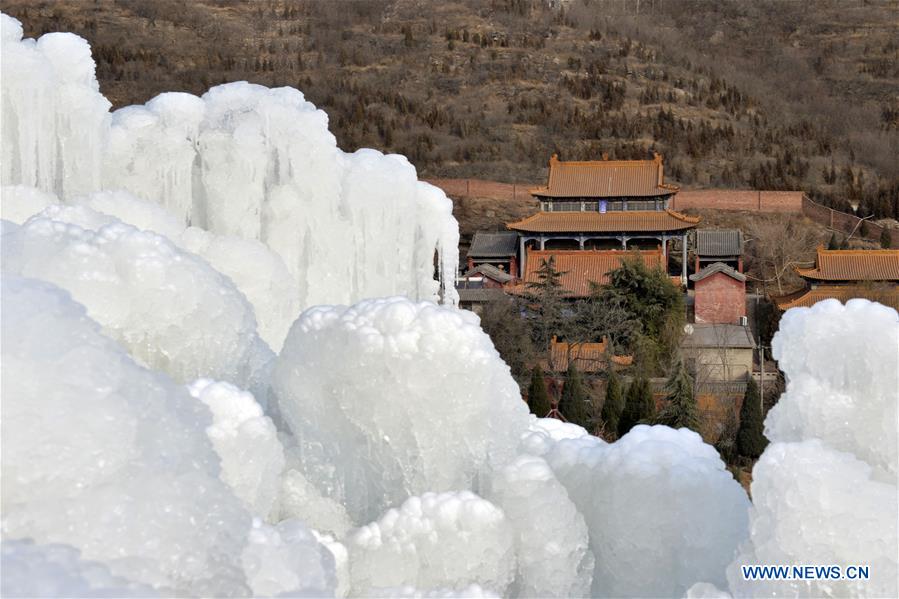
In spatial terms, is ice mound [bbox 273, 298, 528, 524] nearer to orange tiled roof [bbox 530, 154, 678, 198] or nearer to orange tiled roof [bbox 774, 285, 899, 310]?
orange tiled roof [bbox 774, 285, 899, 310]

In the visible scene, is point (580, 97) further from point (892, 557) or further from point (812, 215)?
point (892, 557)

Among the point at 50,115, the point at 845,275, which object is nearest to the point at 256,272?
the point at 50,115

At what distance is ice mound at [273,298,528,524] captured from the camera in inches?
229

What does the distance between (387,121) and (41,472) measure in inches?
1478

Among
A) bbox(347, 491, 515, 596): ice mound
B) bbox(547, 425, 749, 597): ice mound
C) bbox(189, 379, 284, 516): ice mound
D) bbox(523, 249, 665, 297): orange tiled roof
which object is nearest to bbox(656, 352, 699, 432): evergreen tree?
bbox(523, 249, 665, 297): orange tiled roof

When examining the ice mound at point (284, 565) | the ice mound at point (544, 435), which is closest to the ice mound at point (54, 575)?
the ice mound at point (284, 565)

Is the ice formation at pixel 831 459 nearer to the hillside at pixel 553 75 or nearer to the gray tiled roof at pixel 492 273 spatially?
the gray tiled roof at pixel 492 273

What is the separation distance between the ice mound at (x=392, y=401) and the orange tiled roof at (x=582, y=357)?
12373 mm

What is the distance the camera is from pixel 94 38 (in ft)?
156

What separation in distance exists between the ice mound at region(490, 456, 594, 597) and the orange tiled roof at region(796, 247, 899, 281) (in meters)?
18.3

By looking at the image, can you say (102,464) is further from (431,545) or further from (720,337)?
Result: (720,337)

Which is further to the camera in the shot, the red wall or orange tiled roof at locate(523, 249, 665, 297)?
orange tiled roof at locate(523, 249, 665, 297)

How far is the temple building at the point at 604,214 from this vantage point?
2745cm

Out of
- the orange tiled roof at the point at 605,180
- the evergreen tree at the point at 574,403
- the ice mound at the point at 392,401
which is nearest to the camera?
the ice mound at the point at 392,401
